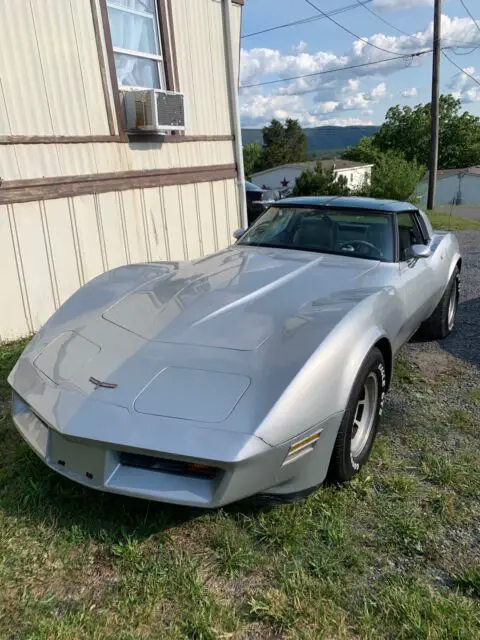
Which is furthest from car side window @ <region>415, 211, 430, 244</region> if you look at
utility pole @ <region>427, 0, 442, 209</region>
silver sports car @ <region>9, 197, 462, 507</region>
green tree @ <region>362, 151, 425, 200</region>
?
utility pole @ <region>427, 0, 442, 209</region>

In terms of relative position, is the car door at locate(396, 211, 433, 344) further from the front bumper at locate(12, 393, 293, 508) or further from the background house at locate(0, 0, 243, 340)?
the background house at locate(0, 0, 243, 340)

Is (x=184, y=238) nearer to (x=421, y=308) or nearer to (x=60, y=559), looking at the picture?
(x=421, y=308)

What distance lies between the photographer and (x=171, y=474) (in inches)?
83.0

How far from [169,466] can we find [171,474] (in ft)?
0.11

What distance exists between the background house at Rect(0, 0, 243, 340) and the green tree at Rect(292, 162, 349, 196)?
460 inches

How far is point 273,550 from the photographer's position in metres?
2.24

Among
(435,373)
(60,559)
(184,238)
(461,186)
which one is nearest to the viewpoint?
(60,559)

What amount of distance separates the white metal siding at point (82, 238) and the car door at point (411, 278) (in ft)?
11.1

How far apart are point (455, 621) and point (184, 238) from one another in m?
6.05

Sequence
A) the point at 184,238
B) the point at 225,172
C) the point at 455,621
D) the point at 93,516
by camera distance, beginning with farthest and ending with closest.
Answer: the point at 225,172, the point at 184,238, the point at 93,516, the point at 455,621

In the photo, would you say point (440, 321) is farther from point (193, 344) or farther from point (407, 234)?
point (193, 344)

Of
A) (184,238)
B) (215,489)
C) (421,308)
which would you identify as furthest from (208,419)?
(184,238)

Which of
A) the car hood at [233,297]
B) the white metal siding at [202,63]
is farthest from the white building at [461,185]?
the car hood at [233,297]

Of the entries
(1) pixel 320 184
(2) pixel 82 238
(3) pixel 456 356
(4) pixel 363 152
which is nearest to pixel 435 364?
(3) pixel 456 356
